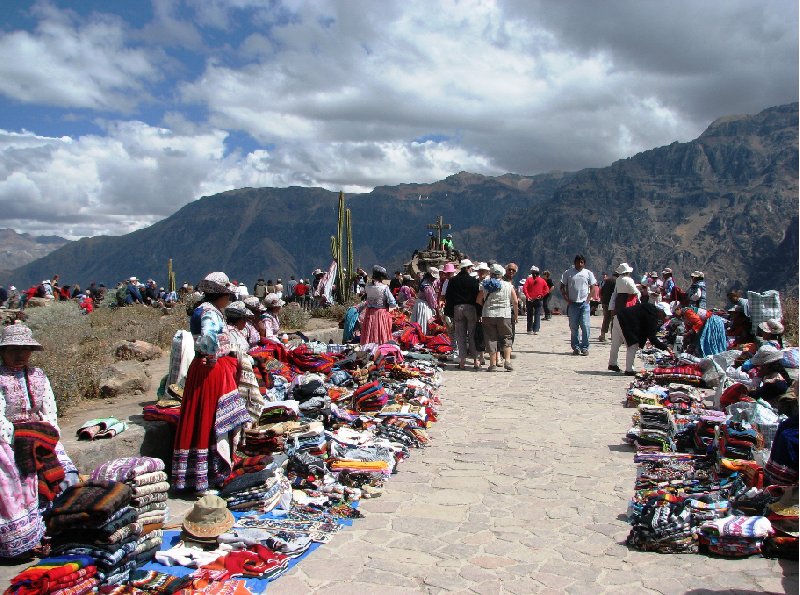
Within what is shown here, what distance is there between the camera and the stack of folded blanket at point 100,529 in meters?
4.15

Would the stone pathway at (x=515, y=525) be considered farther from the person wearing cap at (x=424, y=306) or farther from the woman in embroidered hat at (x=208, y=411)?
the person wearing cap at (x=424, y=306)

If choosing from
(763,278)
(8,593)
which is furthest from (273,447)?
(763,278)

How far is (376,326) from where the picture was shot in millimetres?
11445

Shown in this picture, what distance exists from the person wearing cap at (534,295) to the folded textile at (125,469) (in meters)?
12.6

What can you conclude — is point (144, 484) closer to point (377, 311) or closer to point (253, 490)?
point (253, 490)

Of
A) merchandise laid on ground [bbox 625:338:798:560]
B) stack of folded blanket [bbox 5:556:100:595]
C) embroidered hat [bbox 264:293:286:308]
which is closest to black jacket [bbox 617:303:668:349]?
merchandise laid on ground [bbox 625:338:798:560]

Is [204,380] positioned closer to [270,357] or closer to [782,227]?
[270,357]

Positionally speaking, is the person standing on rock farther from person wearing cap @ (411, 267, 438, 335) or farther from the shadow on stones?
the shadow on stones

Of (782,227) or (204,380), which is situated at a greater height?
(782,227)

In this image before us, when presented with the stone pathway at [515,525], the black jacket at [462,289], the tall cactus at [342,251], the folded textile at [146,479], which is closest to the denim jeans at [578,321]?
the black jacket at [462,289]

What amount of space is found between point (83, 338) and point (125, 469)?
10295 millimetres

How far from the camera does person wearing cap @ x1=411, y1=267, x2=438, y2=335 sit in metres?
13.8

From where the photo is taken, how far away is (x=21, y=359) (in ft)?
15.2

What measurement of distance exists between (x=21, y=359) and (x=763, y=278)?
180 metres
